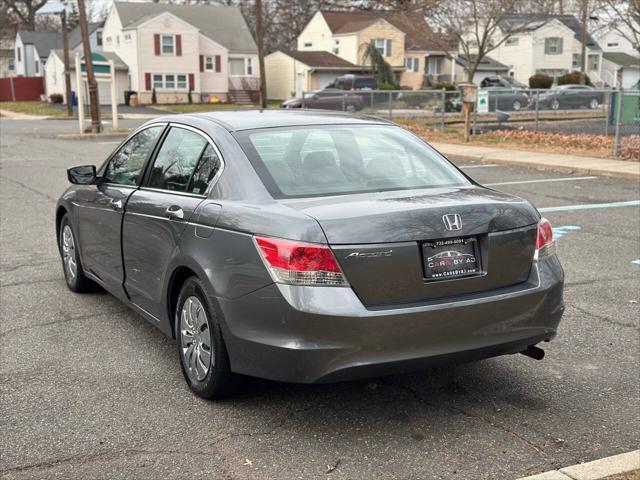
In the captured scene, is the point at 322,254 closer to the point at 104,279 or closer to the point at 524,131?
the point at 104,279

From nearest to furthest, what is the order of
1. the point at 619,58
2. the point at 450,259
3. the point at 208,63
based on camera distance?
the point at 450,259 < the point at 208,63 < the point at 619,58

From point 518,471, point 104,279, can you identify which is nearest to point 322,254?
point 518,471

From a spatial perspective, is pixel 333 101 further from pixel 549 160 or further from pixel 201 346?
pixel 201 346

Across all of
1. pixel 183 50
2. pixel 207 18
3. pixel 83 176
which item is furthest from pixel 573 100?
pixel 207 18

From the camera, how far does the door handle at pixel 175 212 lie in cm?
450

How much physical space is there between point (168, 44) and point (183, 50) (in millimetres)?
1163

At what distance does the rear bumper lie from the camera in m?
3.65

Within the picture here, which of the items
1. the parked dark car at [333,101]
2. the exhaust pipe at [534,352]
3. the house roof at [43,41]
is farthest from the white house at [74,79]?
the exhaust pipe at [534,352]

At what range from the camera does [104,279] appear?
5.80 meters

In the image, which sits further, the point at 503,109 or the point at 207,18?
the point at 207,18

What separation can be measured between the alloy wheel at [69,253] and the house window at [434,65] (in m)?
63.2

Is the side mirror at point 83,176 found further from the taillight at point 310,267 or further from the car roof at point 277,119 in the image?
the taillight at point 310,267

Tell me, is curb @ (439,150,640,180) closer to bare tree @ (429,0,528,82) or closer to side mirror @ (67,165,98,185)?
side mirror @ (67,165,98,185)

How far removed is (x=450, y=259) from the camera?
3877 millimetres
